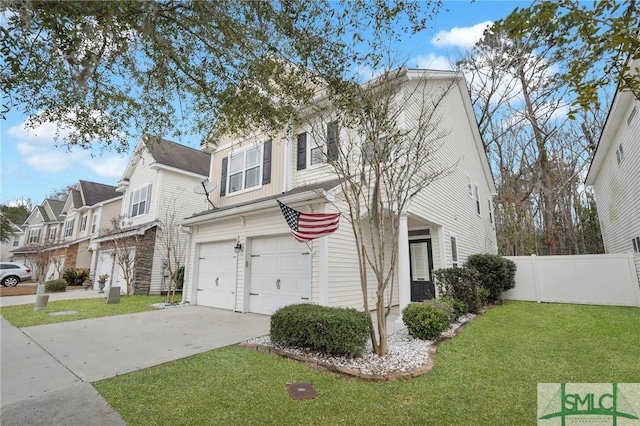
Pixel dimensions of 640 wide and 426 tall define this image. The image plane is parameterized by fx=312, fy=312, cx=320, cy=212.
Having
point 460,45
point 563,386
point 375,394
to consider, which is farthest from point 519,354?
point 460,45

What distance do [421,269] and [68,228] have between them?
29.7m

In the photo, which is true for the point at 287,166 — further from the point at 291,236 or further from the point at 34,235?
the point at 34,235

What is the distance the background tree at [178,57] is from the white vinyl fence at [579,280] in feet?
34.1

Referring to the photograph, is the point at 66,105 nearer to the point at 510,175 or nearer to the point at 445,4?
the point at 445,4

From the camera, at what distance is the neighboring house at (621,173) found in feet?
30.9

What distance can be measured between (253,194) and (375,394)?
8395 millimetres

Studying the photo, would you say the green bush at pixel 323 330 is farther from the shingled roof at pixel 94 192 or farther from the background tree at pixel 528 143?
the shingled roof at pixel 94 192

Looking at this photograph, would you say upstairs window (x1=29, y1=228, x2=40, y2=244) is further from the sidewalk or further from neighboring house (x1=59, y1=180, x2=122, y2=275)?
the sidewalk

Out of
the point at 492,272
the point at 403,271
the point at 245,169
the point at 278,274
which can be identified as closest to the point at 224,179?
the point at 245,169

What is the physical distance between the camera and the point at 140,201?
711 inches

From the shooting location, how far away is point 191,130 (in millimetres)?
6184

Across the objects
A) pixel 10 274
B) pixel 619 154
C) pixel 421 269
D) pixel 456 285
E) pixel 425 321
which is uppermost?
pixel 619 154

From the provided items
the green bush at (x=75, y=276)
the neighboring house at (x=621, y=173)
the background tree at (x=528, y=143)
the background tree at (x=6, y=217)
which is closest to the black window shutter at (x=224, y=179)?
the background tree at (x=6, y=217)

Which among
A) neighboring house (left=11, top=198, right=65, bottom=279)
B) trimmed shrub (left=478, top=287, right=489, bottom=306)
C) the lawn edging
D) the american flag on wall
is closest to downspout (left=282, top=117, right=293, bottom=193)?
the american flag on wall
